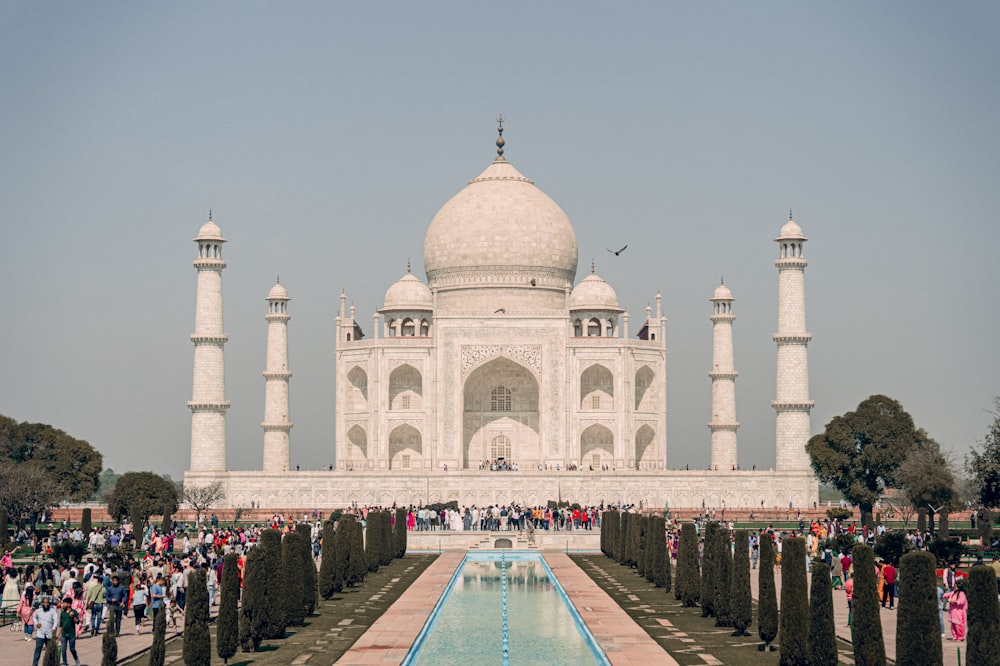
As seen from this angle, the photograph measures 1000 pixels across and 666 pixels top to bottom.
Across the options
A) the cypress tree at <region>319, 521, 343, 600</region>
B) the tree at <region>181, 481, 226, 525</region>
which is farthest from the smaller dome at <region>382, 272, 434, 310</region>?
the cypress tree at <region>319, 521, 343, 600</region>

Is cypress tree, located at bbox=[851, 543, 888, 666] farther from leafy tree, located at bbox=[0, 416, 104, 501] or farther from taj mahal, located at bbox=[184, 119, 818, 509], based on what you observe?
leafy tree, located at bbox=[0, 416, 104, 501]

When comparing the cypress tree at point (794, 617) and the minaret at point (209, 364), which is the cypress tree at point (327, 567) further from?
the minaret at point (209, 364)

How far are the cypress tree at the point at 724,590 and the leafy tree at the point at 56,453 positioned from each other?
27.1 meters

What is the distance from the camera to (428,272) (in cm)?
4738

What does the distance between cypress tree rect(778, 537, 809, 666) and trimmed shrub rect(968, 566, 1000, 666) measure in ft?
6.53

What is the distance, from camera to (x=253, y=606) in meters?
15.4

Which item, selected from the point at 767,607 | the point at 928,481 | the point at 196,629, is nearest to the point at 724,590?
the point at 767,607

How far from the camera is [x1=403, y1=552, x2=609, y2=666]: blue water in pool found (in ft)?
50.6

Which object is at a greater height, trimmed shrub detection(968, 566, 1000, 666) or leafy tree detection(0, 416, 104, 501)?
leafy tree detection(0, 416, 104, 501)

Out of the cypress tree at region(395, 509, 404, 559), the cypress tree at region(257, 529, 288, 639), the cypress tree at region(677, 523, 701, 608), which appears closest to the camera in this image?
the cypress tree at region(257, 529, 288, 639)

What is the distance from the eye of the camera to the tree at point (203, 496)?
38.5 metres

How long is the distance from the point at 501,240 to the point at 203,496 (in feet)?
41.7

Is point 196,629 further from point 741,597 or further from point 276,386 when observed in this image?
point 276,386

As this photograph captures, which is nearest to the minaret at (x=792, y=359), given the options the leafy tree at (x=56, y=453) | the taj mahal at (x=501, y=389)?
the taj mahal at (x=501, y=389)
